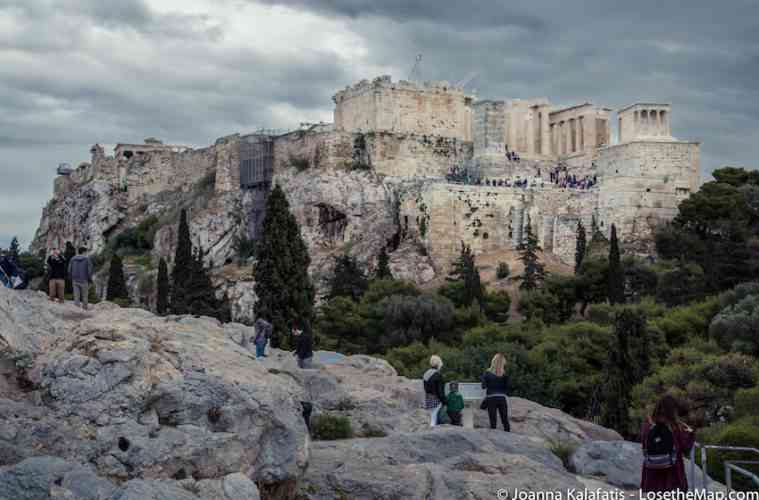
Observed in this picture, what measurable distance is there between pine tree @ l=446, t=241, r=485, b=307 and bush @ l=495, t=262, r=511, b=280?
2.88ft

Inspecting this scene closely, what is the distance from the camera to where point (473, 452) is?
11617 millimetres

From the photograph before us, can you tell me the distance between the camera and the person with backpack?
30.3ft

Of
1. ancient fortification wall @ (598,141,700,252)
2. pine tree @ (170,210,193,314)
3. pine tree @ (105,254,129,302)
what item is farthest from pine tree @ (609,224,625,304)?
pine tree @ (105,254,129,302)

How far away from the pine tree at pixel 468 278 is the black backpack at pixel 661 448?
31.8m

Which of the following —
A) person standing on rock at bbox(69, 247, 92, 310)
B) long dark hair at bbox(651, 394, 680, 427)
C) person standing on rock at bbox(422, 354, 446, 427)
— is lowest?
person standing on rock at bbox(422, 354, 446, 427)

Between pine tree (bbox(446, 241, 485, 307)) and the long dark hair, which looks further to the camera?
pine tree (bbox(446, 241, 485, 307))

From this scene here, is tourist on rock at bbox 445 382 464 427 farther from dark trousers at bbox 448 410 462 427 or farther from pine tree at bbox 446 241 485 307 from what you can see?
pine tree at bbox 446 241 485 307

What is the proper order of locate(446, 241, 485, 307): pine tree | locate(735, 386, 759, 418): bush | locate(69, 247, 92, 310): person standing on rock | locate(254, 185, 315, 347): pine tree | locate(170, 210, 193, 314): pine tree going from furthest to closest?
locate(446, 241, 485, 307): pine tree < locate(170, 210, 193, 314): pine tree < locate(254, 185, 315, 347): pine tree < locate(735, 386, 759, 418): bush < locate(69, 247, 92, 310): person standing on rock

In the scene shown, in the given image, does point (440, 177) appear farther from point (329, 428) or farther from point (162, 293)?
point (329, 428)

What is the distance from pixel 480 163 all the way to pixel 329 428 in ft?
133

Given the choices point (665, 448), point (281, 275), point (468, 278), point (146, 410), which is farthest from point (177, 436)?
point (468, 278)

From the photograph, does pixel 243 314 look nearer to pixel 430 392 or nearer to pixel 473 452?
pixel 430 392

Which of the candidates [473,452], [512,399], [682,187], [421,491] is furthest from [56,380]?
[682,187]

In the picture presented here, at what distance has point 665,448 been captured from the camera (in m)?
9.23
